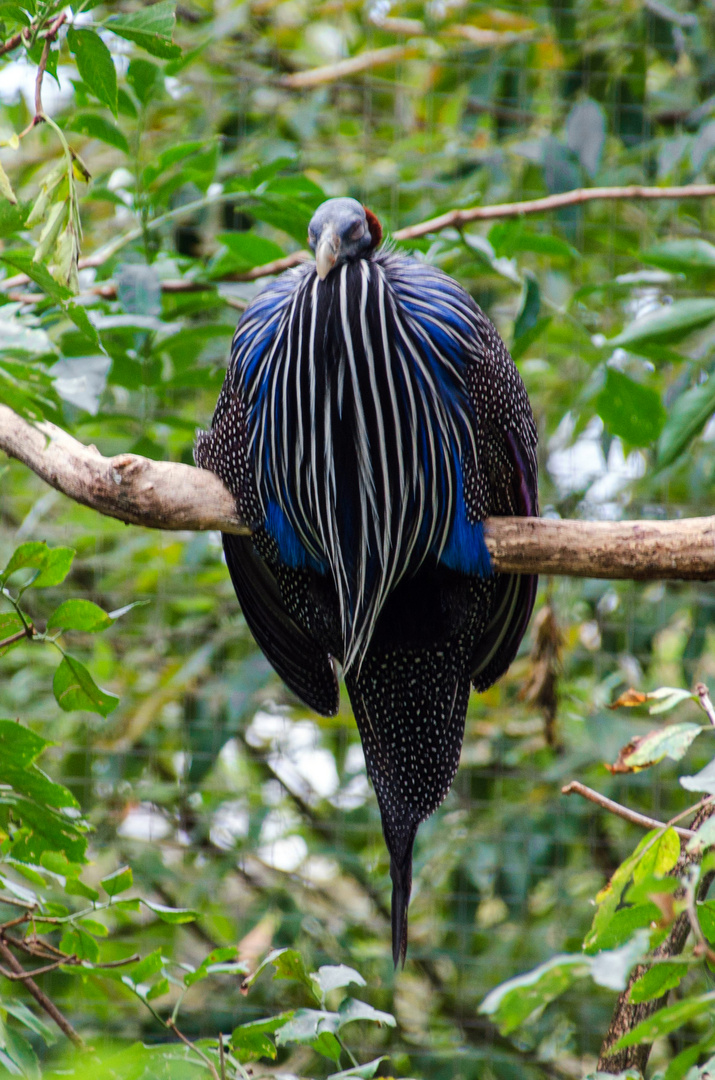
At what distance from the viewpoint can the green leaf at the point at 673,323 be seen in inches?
66.4

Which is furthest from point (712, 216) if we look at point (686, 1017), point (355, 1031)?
point (686, 1017)

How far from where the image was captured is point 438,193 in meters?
2.72

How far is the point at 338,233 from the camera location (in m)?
1.48

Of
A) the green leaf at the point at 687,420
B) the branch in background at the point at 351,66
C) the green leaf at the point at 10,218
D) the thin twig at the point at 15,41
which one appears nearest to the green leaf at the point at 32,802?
the green leaf at the point at 10,218

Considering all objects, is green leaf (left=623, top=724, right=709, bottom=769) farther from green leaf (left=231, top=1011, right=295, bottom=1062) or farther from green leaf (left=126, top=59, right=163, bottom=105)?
green leaf (left=126, top=59, right=163, bottom=105)

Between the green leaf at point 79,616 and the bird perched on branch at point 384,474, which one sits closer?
the green leaf at point 79,616

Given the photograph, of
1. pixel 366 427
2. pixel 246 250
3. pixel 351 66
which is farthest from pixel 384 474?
pixel 351 66

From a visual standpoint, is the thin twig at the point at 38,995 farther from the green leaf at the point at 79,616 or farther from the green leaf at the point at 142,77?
the green leaf at the point at 142,77

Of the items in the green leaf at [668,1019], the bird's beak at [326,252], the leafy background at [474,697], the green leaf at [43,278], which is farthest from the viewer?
the leafy background at [474,697]

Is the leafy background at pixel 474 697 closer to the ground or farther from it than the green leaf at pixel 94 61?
closer to the ground

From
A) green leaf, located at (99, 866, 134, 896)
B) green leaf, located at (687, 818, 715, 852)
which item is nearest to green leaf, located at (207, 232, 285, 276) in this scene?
green leaf, located at (99, 866, 134, 896)

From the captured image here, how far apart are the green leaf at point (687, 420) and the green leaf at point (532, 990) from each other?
121 cm

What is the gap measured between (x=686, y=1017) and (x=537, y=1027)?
2030 mm

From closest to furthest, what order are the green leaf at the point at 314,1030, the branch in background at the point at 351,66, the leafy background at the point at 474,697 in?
the green leaf at the point at 314,1030 < the leafy background at the point at 474,697 < the branch in background at the point at 351,66
